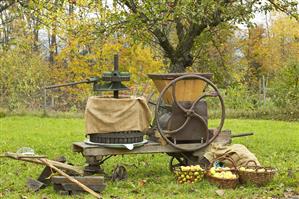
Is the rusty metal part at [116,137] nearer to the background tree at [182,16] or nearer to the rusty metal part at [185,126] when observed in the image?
the rusty metal part at [185,126]

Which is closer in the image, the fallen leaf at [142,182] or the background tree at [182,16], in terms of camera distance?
the fallen leaf at [142,182]

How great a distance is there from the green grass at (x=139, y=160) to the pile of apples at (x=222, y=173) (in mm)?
166

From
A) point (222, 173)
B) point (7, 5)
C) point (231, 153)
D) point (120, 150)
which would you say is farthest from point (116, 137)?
point (7, 5)

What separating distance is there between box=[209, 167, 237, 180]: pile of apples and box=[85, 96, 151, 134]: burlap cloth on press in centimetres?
113

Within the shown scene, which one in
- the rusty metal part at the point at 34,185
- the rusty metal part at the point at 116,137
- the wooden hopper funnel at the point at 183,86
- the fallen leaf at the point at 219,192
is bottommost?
the fallen leaf at the point at 219,192

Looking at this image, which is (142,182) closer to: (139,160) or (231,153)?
(231,153)

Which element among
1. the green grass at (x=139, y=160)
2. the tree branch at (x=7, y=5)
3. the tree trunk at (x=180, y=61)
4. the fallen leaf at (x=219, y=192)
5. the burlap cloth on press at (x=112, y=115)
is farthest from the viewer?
the tree trunk at (x=180, y=61)

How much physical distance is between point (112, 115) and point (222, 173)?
1.66 meters

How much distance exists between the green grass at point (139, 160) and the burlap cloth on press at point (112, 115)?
769 mm

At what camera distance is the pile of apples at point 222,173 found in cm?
688

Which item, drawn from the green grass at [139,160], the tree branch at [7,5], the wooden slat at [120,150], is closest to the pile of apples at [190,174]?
the green grass at [139,160]

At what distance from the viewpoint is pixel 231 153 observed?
24.8 feet

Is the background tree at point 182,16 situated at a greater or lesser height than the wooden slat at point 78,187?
greater

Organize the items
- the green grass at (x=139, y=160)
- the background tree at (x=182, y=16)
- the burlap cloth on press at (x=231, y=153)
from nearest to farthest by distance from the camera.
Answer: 1. the green grass at (x=139, y=160)
2. the burlap cloth on press at (x=231, y=153)
3. the background tree at (x=182, y=16)
